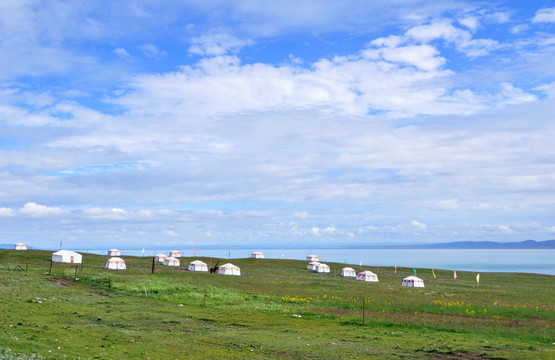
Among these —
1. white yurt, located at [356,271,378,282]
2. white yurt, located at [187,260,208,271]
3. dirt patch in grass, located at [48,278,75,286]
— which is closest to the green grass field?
dirt patch in grass, located at [48,278,75,286]

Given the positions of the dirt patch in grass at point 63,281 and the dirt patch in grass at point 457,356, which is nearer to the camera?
the dirt patch in grass at point 457,356

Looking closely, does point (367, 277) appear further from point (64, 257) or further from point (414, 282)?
point (64, 257)

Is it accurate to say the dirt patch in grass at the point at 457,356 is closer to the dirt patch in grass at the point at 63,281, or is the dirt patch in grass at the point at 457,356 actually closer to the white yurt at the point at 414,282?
the dirt patch in grass at the point at 63,281

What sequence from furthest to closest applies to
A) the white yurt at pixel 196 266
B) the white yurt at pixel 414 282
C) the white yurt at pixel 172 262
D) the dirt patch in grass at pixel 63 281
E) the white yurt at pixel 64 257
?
1. the white yurt at pixel 172 262
2. the white yurt at pixel 196 266
3. the white yurt at pixel 64 257
4. the white yurt at pixel 414 282
5. the dirt patch in grass at pixel 63 281

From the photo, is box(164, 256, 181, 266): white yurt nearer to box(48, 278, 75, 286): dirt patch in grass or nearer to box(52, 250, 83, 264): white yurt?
box(52, 250, 83, 264): white yurt

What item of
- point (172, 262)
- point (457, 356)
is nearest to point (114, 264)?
point (172, 262)

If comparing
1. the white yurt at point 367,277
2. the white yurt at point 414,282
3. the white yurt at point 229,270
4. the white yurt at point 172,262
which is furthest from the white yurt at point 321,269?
the white yurt at point 172,262

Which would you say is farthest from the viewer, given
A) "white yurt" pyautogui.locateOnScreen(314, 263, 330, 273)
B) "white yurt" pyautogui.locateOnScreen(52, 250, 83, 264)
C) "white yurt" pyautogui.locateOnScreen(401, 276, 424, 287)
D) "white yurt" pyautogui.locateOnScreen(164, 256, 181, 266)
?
"white yurt" pyautogui.locateOnScreen(164, 256, 181, 266)

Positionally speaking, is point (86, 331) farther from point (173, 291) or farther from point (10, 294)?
point (173, 291)

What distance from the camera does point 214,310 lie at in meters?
46.3

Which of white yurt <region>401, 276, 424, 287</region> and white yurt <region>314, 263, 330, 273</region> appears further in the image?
white yurt <region>314, 263, 330, 273</region>

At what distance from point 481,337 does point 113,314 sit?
28455 millimetres

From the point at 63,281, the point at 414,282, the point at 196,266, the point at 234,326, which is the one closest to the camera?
the point at 234,326

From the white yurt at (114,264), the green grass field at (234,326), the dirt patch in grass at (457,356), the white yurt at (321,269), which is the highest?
the white yurt at (321,269)
